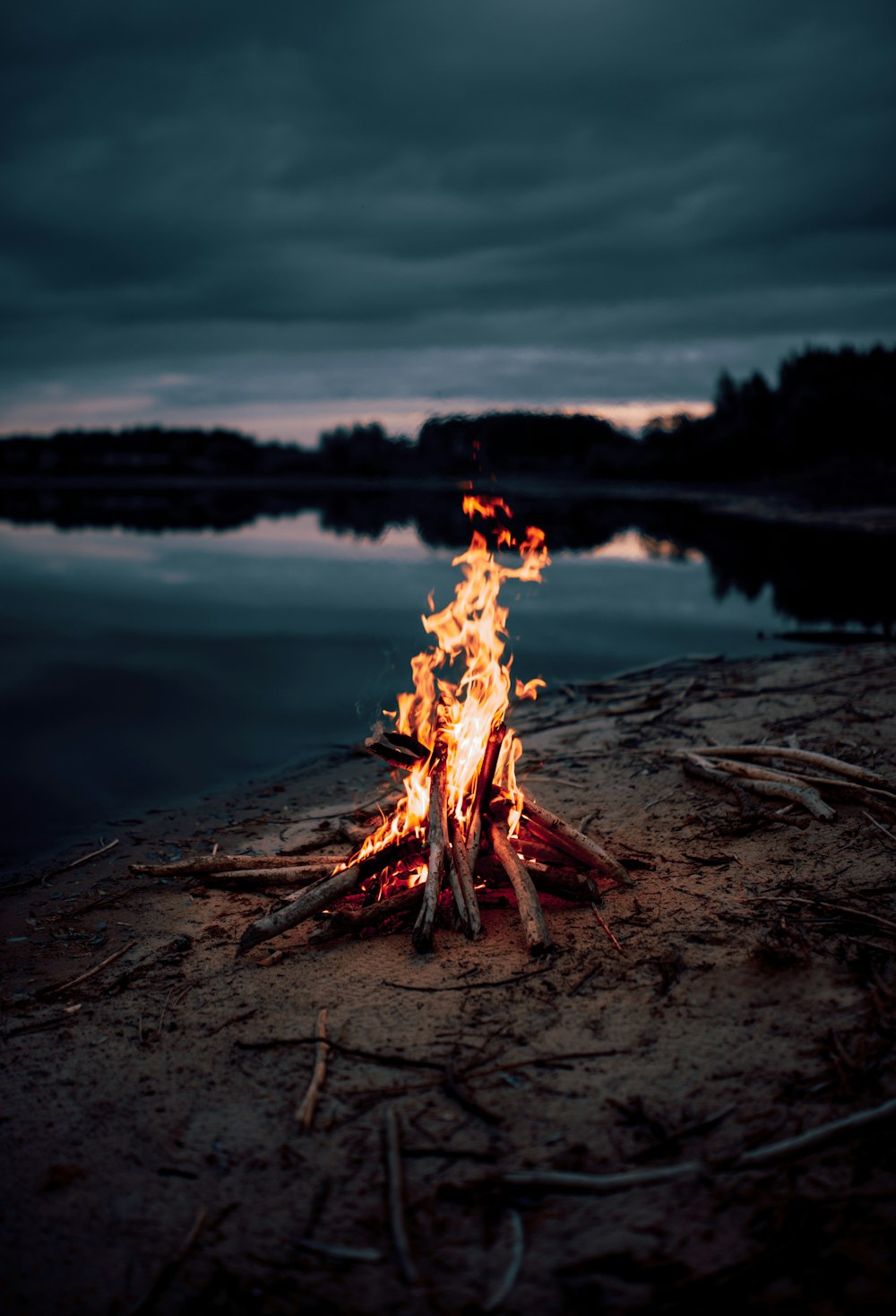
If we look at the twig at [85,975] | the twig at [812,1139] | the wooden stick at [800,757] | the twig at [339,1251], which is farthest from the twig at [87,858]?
the twig at [812,1139]

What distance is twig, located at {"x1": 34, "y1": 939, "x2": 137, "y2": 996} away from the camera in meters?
5.64

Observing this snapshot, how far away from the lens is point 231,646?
21.7 metres

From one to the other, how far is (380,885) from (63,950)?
90.3 inches

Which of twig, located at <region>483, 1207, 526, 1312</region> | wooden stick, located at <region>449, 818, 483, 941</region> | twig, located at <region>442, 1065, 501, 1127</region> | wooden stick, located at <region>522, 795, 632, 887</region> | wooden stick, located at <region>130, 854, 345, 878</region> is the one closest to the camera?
twig, located at <region>483, 1207, 526, 1312</region>

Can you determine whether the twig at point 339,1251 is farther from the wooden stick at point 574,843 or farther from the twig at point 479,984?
the wooden stick at point 574,843

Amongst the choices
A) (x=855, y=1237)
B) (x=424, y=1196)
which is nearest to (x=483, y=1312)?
(x=424, y=1196)

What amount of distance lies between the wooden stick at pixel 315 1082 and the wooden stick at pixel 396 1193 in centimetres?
38

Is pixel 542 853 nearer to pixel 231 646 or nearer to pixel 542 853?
pixel 542 853

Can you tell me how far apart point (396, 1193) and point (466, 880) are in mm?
2652

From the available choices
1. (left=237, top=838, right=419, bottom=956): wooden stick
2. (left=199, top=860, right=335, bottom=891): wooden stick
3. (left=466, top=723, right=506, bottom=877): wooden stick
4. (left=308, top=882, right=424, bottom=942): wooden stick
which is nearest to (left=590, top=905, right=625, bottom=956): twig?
(left=466, top=723, right=506, bottom=877): wooden stick

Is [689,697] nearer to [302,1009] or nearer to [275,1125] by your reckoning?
[302,1009]

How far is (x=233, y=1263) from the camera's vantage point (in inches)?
138

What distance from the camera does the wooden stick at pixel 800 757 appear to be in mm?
7480

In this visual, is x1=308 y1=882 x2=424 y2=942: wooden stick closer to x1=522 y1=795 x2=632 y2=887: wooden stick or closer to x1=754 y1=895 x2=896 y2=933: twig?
x1=522 y1=795 x2=632 y2=887: wooden stick
